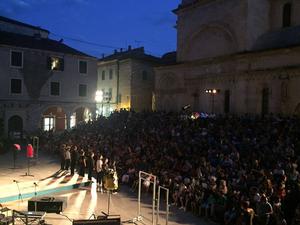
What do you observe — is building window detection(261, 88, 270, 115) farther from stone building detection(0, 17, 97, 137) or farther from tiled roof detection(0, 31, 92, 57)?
tiled roof detection(0, 31, 92, 57)

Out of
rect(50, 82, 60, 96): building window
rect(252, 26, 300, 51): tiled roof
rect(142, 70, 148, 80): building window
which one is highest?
rect(252, 26, 300, 51): tiled roof

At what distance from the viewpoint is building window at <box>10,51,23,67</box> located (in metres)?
35.9

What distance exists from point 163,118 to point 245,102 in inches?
259

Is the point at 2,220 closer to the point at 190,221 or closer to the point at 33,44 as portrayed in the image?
the point at 190,221

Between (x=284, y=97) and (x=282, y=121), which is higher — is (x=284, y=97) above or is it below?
above

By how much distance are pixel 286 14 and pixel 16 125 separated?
92.6 feet

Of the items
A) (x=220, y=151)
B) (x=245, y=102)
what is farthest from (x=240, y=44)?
(x=220, y=151)

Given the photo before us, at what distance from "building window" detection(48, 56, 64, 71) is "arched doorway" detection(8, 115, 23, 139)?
668cm

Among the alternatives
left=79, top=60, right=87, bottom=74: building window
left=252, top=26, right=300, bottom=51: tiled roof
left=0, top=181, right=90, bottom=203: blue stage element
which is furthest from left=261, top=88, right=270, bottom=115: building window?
left=79, top=60, right=87, bottom=74: building window

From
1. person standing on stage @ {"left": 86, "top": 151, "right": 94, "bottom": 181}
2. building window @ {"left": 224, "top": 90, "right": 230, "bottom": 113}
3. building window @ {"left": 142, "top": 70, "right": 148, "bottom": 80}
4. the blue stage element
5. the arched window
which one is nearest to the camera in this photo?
the blue stage element

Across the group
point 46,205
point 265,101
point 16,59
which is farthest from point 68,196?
point 16,59

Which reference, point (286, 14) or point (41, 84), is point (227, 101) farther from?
point (41, 84)

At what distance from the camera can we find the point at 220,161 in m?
17.1

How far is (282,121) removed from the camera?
2083cm
